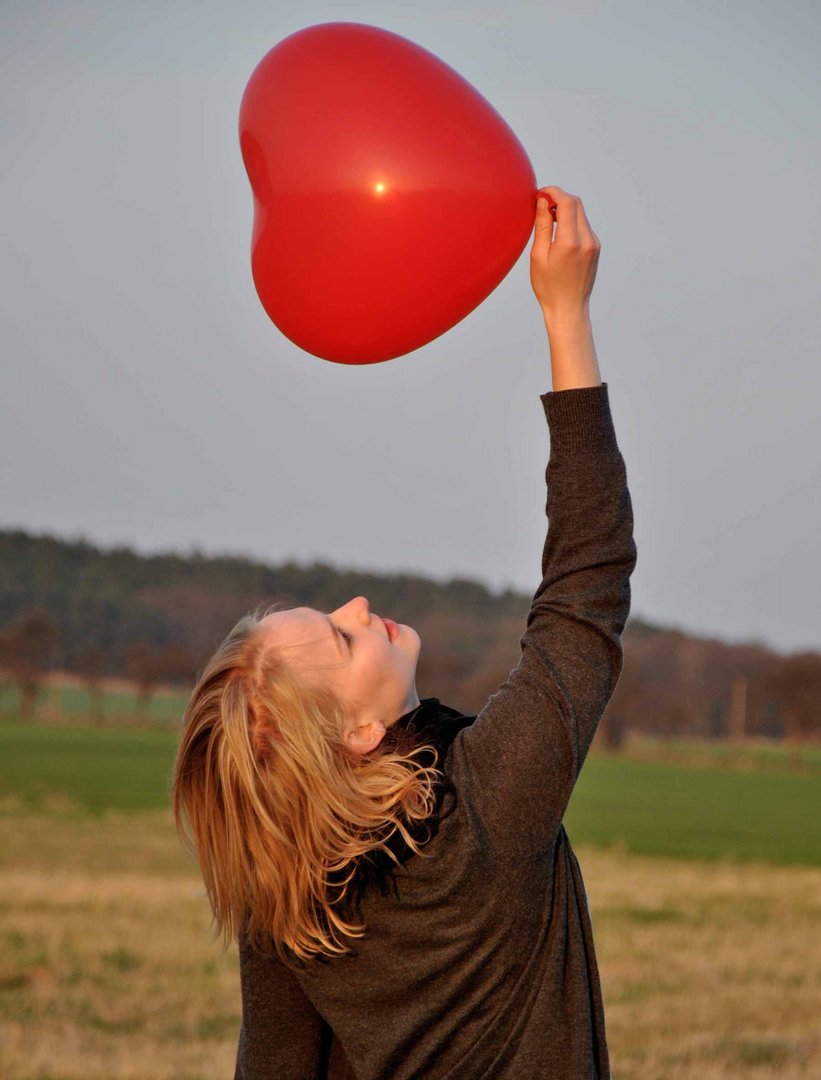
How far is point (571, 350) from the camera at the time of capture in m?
1.77

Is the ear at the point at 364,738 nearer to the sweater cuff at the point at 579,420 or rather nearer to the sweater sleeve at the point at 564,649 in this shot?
the sweater sleeve at the point at 564,649

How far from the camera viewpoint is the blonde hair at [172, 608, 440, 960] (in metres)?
1.83

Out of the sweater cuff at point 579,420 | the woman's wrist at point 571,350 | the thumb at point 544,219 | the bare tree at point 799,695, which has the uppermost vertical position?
the thumb at point 544,219

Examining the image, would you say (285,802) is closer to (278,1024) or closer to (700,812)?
(278,1024)

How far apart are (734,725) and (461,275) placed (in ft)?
229

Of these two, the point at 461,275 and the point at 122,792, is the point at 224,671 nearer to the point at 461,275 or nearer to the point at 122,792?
Result: the point at 461,275

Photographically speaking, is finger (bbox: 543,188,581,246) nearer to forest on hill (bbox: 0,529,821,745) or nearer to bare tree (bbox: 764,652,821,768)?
forest on hill (bbox: 0,529,821,745)

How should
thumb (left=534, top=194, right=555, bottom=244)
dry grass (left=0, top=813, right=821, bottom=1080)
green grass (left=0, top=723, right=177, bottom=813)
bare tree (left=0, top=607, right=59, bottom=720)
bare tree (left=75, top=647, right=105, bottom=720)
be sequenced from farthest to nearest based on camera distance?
bare tree (left=75, top=647, right=105, bottom=720), bare tree (left=0, top=607, right=59, bottom=720), green grass (left=0, top=723, right=177, bottom=813), dry grass (left=0, top=813, right=821, bottom=1080), thumb (left=534, top=194, right=555, bottom=244)

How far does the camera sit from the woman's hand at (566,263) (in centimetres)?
175

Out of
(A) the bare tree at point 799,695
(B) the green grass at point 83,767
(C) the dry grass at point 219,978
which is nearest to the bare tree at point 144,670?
(B) the green grass at point 83,767

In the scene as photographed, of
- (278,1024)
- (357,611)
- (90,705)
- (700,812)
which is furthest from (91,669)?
(357,611)

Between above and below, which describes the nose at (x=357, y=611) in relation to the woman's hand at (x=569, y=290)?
below

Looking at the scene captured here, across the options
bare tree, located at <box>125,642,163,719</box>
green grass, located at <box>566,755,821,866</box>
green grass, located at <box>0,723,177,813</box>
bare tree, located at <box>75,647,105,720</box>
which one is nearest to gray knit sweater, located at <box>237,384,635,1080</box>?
green grass, located at <box>0,723,177,813</box>

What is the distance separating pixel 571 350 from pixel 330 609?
5397 cm
